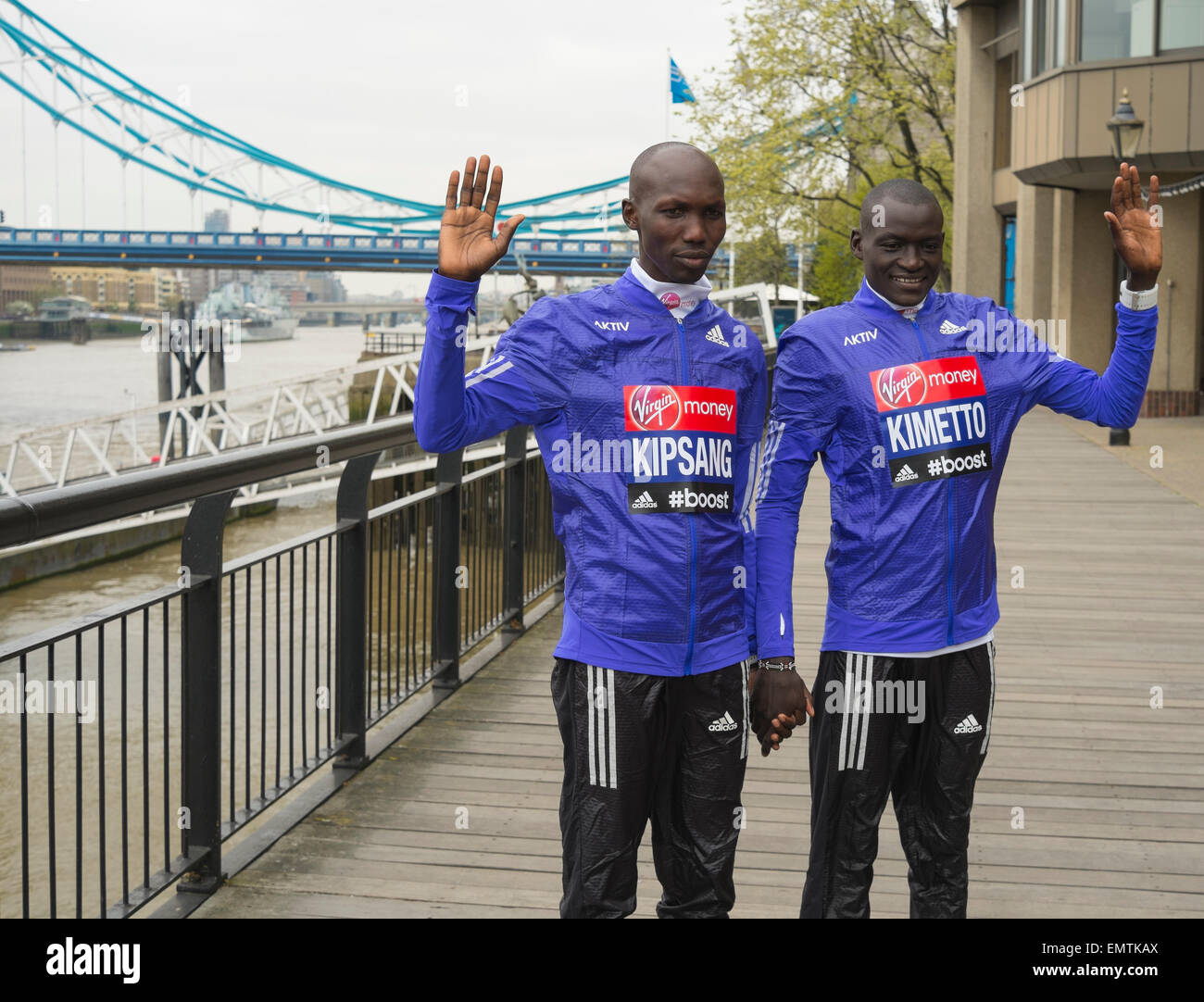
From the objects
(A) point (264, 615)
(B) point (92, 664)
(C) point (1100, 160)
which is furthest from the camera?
(C) point (1100, 160)

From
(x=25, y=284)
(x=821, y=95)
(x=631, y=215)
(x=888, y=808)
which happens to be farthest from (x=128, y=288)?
(x=631, y=215)

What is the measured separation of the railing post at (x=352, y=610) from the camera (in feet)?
14.1

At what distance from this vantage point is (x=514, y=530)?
6.34 metres

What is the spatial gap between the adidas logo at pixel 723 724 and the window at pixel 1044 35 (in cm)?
1834

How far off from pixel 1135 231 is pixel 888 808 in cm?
205

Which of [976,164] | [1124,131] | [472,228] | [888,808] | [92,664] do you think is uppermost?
[976,164]

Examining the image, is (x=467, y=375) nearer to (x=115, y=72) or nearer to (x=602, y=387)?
(x=602, y=387)

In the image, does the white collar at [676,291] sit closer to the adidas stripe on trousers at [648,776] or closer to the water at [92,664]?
the adidas stripe on trousers at [648,776]

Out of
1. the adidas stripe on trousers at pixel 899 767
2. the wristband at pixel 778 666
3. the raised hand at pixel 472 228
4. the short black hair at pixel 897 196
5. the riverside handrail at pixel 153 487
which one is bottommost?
the adidas stripe on trousers at pixel 899 767

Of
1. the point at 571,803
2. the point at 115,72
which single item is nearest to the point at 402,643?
the point at 571,803

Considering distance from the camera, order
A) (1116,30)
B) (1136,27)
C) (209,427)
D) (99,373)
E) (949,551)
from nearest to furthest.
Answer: (949,551), (1136,27), (1116,30), (209,427), (99,373)

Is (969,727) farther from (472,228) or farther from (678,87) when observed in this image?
(678,87)

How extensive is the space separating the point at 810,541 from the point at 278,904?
6.26 m

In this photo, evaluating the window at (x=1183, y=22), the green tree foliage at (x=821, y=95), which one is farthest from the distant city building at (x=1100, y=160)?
the green tree foliage at (x=821, y=95)
